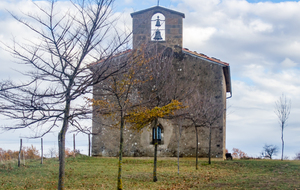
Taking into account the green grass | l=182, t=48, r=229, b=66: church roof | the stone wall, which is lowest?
the green grass

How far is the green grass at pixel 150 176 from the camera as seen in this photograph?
12383 millimetres

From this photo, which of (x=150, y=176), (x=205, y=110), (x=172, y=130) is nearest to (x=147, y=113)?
(x=150, y=176)

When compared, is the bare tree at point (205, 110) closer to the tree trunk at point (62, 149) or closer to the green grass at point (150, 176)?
the green grass at point (150, 176)

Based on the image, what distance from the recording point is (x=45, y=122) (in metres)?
9.12

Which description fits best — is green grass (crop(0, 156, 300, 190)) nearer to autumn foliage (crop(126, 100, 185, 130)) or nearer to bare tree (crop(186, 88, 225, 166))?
bare tree (crop(186, 88, 225, 166))

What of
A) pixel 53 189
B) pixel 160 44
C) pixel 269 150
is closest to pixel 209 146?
pixel 160 44

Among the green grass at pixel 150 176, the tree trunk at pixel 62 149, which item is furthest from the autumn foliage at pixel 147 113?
the tree trunk at pixel 62 149

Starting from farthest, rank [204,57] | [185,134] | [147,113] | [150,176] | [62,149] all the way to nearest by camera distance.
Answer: [204,57] → [185,134] → [150,176] → [147,113] → [62,149]

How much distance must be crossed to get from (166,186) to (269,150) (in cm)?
2381

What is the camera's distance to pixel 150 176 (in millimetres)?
14867

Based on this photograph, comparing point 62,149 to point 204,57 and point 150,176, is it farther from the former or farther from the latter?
point 204,57

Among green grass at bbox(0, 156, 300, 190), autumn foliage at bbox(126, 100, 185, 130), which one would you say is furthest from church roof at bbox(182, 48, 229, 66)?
autumn foliage at bbox(126, 100, 185, 130)

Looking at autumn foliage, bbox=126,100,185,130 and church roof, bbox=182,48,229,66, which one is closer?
autumn foliage, bbox=126,100,185,130

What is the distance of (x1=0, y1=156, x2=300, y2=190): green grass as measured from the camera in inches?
488
